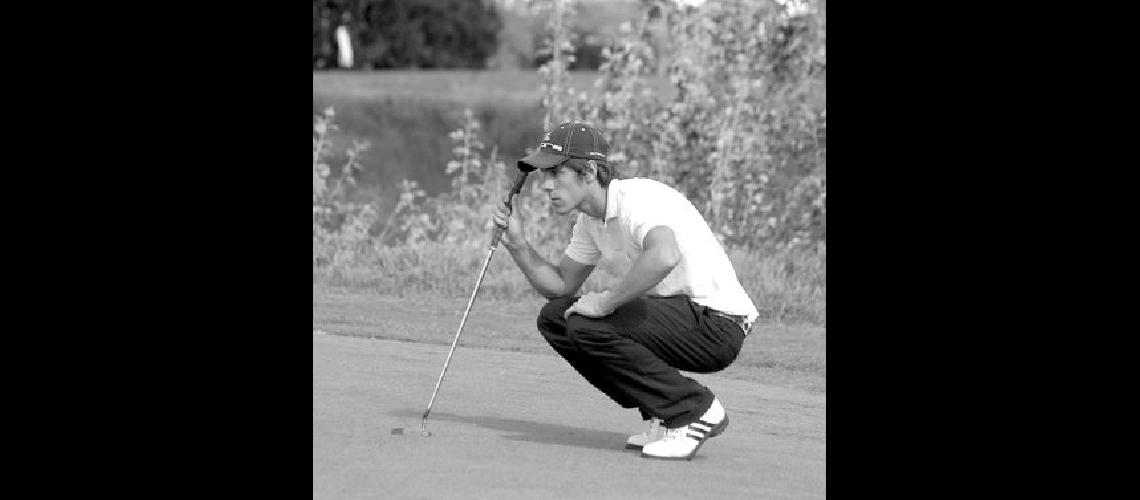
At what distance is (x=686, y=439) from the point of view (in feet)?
24.3

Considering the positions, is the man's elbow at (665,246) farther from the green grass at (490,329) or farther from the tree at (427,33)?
the tree at (427,33)

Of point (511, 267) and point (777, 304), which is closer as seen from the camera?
point (777, 304)

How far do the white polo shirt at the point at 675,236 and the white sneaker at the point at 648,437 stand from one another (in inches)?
20.7

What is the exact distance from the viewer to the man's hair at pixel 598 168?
7.48 m

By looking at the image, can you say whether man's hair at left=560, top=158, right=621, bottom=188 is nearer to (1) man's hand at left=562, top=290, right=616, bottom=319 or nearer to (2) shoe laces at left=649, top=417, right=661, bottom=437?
(1) man's hand at left=562, top=290, right=616, bottom=319

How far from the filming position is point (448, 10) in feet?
139

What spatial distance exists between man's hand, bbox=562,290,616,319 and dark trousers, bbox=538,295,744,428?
0.09 feet
